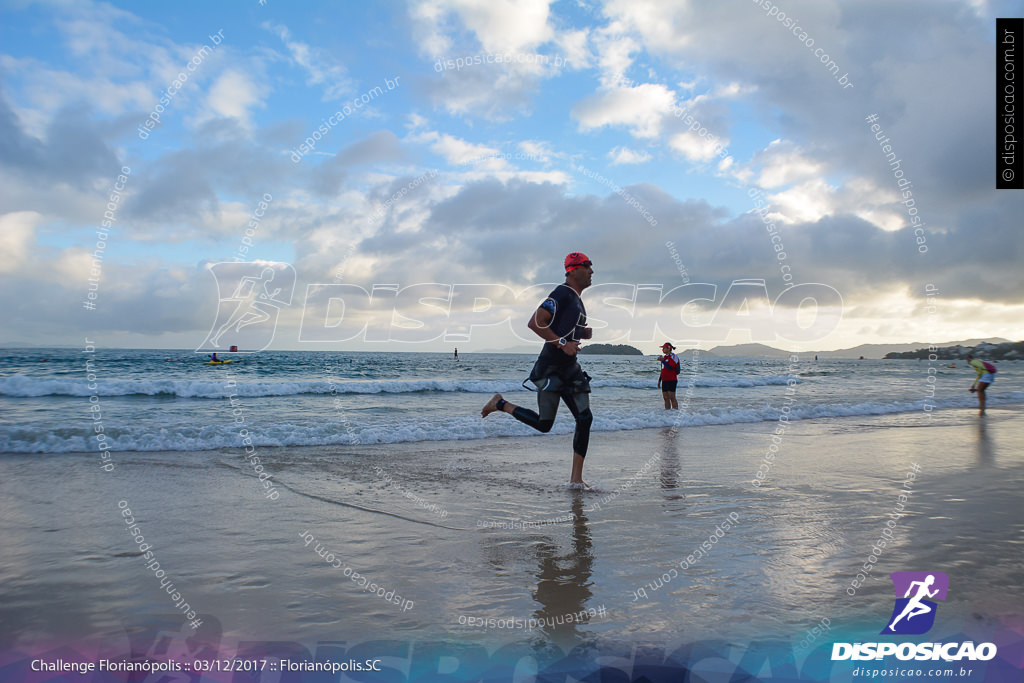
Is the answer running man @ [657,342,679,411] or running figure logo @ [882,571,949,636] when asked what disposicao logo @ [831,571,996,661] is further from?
Answer: running man @ [657,342,679,411]

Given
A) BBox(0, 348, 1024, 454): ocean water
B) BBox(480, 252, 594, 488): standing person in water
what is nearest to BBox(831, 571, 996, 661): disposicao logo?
BBox(480, 252, 594, 488): standing person in water

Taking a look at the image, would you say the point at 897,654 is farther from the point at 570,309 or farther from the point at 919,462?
the point at 919,462

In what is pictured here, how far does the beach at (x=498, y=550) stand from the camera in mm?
2836

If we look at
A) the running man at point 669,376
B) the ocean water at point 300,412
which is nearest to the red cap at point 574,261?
the ocean water at point 300,412

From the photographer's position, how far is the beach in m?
2.84

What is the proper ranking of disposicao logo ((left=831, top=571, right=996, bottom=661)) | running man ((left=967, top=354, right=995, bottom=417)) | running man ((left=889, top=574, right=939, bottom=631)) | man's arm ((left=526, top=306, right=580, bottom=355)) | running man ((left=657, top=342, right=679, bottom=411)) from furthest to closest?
running man ((left=657, top=342, right=679, bottom=411)), running man ((left=967, top=354, right=995, bottom=417)), man's arm ((left=526, top=306, right=580, bottom=355)), running man ((left=889, top=574, right=939, bottom=631)), disposicao logo ((left=831, top=571, right=996, bottom=661))

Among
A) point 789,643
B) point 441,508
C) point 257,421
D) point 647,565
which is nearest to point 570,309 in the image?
point 441,508

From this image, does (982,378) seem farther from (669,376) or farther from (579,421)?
(579,421)

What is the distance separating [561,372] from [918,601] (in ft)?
11.3

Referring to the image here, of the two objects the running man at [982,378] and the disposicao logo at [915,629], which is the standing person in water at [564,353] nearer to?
the disposicao logo at [915,629]

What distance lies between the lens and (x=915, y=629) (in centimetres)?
286

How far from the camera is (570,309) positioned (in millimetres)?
5816

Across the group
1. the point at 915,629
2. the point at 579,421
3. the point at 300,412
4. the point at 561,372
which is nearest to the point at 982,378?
the point at 579,421

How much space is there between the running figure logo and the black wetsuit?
118 inches
